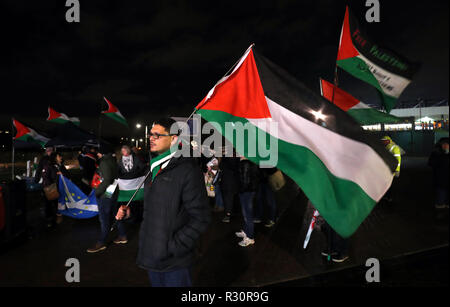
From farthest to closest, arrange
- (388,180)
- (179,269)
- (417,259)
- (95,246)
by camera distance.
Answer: (95,246) → (417,259) → (388,180) → (179,269)

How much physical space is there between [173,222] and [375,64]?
4.28 metres

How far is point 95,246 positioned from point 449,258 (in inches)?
223

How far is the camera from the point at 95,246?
4.39 m

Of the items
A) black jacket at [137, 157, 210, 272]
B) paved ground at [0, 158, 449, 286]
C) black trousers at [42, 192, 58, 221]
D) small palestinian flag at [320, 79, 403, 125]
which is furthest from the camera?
black trousers at [42, 192, 58, 221]

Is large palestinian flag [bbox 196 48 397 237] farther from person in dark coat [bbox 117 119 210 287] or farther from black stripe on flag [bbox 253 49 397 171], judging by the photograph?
person in dark coat [bbox 117 119 210 287]

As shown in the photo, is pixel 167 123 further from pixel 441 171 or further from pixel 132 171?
pixel 441 171

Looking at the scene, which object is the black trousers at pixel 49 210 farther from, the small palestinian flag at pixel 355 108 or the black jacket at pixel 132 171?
the small palestinian flag at pixel 355 108

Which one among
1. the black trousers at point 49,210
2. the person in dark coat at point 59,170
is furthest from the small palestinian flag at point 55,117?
the black trousers at point 49,210

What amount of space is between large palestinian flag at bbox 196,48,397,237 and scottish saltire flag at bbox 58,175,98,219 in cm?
445

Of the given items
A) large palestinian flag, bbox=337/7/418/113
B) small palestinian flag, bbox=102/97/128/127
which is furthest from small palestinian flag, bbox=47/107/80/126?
large palestinian flag, bbox=337/7/418/113

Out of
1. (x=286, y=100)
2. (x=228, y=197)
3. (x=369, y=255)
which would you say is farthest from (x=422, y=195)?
(x=286, y=100)

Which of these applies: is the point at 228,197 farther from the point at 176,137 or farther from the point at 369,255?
the point at 176,137

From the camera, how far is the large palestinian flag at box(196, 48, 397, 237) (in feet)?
7.93
